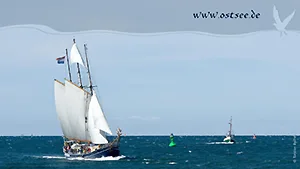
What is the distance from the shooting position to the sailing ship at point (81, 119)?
11831cm

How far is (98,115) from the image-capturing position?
118 meters

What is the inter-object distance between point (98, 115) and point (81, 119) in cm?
639

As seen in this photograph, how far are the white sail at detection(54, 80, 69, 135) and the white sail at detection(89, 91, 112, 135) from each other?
824cm

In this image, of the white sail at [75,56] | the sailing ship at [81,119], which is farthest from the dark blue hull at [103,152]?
the white sail at [75,56]

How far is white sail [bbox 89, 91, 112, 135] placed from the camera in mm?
118250

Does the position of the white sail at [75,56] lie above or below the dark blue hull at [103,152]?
above

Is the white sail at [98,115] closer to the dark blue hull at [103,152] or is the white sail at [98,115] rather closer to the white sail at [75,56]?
the dark blue hull at [103,152]

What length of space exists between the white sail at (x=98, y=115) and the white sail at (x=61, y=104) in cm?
824

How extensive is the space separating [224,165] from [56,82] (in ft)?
108

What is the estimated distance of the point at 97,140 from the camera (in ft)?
395

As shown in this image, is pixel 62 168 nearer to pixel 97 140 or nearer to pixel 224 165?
pixel 97 140

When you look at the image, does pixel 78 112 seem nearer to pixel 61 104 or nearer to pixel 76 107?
pixel 76 107

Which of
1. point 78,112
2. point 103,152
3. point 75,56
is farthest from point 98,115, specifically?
point 75,56

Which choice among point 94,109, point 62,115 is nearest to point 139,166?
point 94,109
